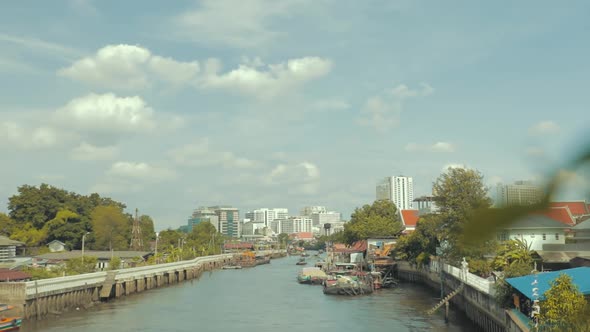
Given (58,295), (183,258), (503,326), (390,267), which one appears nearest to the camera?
(503,326)

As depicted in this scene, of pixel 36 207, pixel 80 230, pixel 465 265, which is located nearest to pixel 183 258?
pixel 80 230

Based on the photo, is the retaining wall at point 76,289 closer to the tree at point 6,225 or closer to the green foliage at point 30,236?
the green foliage at point 30,236

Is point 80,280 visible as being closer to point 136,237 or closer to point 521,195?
point 136,237

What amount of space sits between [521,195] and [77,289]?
53.8 metres

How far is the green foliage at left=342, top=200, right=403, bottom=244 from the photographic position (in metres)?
104

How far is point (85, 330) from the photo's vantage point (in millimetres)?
37125

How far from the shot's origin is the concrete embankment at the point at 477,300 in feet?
101

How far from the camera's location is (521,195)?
3.83 ft

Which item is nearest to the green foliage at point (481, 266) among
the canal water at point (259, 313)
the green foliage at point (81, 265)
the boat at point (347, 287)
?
the canal water at point (259, 313)

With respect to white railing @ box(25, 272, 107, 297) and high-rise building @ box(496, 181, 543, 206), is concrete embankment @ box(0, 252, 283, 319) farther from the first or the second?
high-rise building @ box(496, 181, 543, 206)

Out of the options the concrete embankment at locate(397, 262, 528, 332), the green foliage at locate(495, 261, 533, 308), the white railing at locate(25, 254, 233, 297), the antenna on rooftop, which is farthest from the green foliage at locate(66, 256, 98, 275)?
the green foliage at locate(495, 261, 533, 308)

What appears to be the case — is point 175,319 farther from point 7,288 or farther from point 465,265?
point 465,265

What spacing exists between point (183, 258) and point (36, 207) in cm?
2766

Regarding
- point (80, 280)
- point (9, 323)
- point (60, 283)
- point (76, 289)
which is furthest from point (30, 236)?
point (9, 323)
